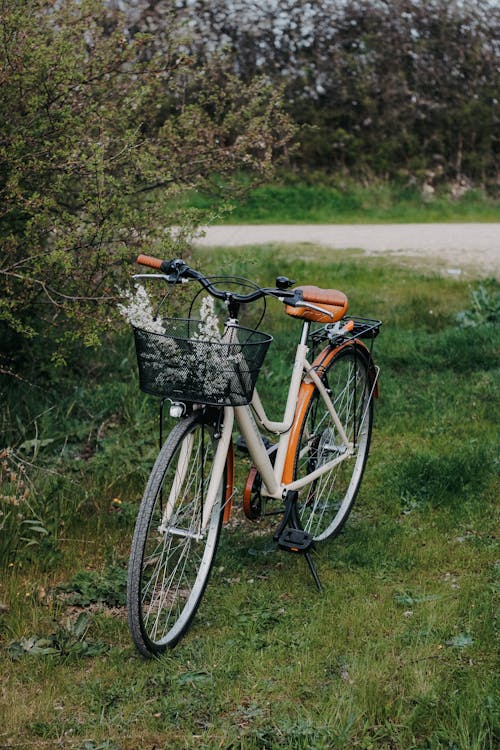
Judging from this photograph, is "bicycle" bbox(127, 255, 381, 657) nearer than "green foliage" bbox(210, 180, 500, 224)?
Yes

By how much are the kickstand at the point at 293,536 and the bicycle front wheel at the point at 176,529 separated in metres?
0.32

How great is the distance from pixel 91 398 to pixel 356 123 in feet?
29.2

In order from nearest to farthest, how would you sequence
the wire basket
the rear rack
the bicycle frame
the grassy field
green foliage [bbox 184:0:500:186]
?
the grassy field
the wire basket
the bicycle frame
the rear rack
green foliage [bbox 184:0:500:186]

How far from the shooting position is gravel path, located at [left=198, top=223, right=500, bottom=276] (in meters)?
10.1

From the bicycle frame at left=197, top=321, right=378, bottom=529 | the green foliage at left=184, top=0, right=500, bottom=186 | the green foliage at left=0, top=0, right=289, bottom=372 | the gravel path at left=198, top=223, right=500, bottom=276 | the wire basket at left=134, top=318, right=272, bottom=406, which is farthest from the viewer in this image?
the green foliage at left=184, top=0, right=500, bottom=186

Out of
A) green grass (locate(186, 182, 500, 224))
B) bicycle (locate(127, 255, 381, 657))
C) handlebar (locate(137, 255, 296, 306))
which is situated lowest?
green grass (locate(186, 182, 500, 224))

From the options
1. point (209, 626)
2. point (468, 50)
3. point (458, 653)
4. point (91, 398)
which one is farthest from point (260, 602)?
point (468, 50)

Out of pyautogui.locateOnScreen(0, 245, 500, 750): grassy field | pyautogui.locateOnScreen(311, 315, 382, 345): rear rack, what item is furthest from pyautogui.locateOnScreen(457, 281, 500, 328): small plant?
pyautogui.locateOnScreen(311, 315, 382, 345): rear rack

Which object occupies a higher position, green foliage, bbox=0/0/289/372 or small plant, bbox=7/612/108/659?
green foliage, bbox=0/0/289/372

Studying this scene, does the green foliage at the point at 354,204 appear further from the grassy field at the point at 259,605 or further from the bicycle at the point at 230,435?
the bicycle at the point at 230,435

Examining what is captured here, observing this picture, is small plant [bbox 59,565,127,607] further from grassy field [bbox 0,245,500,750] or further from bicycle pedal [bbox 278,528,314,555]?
bicycle pedal [bbox 278,528,314,555]

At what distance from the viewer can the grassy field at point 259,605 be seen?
10.1 ft

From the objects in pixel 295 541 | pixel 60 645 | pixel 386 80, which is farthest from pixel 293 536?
pixel 386 80

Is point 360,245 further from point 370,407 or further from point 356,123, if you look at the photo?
point 370,407
